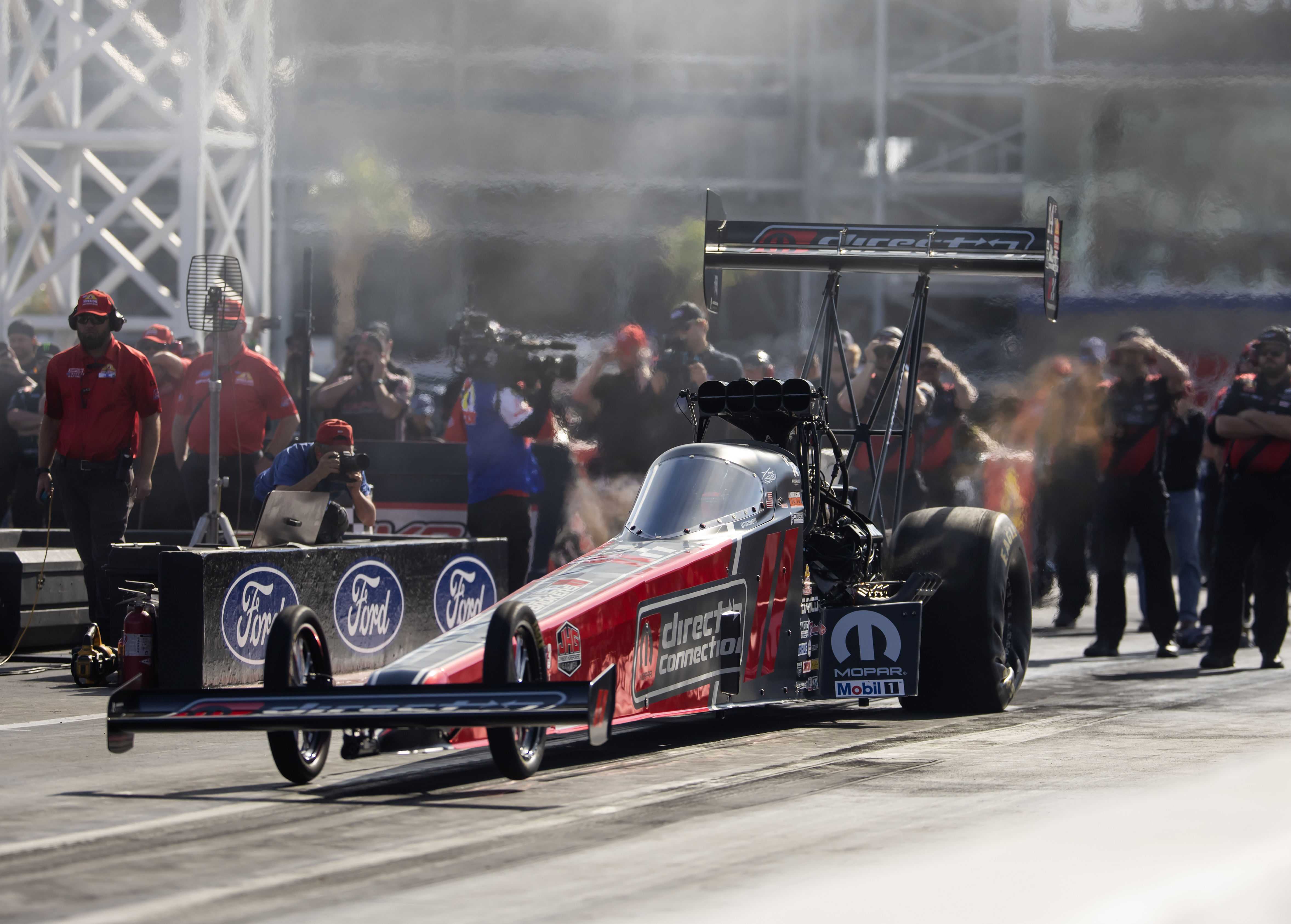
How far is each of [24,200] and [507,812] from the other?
12375 mm

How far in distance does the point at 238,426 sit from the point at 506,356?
1.84m

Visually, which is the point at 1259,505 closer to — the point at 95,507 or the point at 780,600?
the point at 780,600

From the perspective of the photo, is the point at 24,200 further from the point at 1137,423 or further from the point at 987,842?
the point at 987,842

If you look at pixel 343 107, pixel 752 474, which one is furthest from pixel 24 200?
pixel 752 474

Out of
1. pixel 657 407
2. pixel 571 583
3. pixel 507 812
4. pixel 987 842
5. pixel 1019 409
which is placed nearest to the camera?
pixel 987 842

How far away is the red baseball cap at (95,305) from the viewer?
354 inches

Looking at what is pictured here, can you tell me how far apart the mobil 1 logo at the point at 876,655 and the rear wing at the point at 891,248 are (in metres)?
2.01

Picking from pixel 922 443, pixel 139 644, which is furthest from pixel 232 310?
pixel 922 443

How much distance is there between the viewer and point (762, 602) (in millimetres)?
6754

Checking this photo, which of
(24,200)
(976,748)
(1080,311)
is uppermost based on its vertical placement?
(24,200)

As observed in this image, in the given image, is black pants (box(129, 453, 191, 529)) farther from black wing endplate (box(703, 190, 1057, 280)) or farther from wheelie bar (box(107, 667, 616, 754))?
wheelie bar (box(107, 667, 616, 754))

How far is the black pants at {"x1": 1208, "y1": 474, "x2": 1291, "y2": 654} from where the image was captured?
32.4 feet

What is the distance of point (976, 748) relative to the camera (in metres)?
6.28

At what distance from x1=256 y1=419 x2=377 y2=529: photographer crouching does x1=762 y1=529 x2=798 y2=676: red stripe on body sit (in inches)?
118
